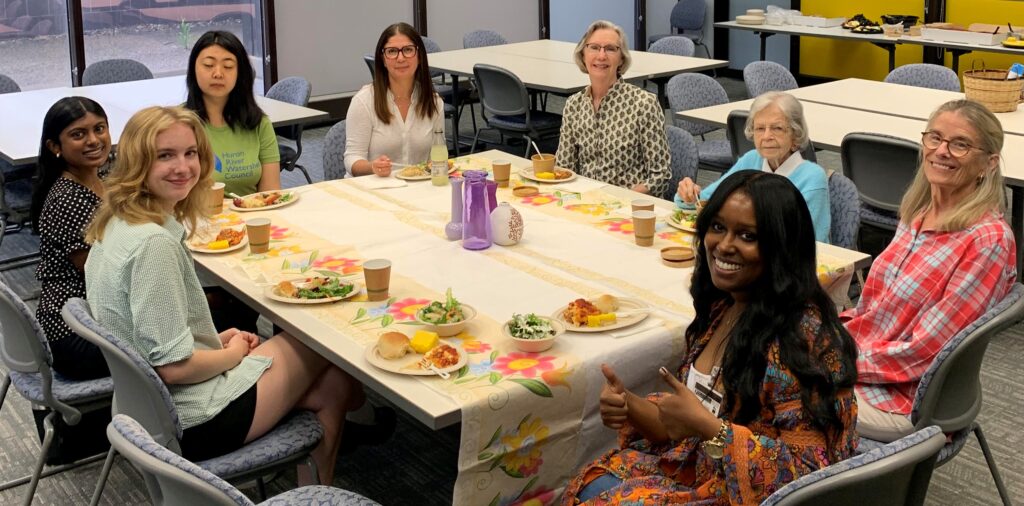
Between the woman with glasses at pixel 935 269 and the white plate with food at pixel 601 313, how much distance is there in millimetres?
564

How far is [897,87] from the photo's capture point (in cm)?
559

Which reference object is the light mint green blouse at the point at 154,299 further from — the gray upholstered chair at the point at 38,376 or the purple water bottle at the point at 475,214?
the purple water bottle at the point at 475,214

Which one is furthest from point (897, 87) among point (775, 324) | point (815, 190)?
point (775, 324)

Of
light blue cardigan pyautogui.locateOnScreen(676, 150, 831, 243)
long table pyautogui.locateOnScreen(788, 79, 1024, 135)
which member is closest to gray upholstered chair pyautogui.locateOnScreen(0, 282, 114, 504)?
light blue cardigan pyautogui.locateOnScreen(676, 150, 831, 243)

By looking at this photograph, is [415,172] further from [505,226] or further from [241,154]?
[505,226]

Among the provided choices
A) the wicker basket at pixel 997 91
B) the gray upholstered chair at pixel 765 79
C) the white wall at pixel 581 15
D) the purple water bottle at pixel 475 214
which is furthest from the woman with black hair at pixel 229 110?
the white wall at pixel 581 15

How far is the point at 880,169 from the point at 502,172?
153cm

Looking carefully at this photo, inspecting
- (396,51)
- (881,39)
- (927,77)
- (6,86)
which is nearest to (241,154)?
(396,51)

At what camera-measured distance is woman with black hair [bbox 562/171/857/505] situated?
1852 millimetres

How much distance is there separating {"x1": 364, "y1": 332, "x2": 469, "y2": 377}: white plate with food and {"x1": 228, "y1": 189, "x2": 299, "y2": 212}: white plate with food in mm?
1292

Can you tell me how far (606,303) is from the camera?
96.3 inches

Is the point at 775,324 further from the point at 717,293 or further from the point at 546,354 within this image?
the point at 546,354

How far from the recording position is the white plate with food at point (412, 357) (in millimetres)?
2187

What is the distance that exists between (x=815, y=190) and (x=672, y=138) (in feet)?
3.42
